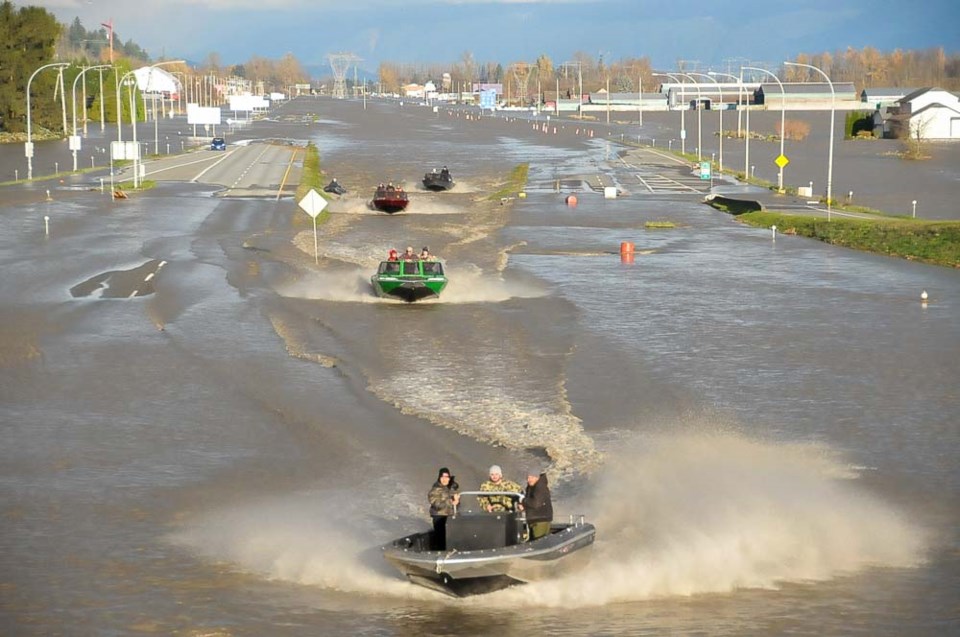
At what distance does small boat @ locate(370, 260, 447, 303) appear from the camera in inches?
1981

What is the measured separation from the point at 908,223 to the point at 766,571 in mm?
60264

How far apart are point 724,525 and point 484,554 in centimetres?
674

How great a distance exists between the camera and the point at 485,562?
2022 cm

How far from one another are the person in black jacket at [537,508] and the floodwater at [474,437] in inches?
36.7

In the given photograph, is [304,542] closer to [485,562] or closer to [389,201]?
[485,562]

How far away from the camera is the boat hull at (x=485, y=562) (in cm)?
2023

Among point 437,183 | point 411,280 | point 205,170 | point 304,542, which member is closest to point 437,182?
point 437,183

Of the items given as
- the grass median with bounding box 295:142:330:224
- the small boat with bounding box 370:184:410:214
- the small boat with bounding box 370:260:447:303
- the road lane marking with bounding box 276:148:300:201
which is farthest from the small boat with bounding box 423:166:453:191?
the small boat with bounding box 370:260:447:303

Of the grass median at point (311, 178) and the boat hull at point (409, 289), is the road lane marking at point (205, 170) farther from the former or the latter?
the boat hull at point (409, 289)

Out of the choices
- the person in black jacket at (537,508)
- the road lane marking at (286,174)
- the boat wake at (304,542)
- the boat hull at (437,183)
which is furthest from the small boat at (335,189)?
the person in black jacket at (537,508)

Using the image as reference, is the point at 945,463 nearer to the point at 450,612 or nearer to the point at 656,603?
the point at 656,603

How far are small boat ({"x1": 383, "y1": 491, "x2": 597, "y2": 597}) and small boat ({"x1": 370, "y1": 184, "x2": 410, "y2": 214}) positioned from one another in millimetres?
69348

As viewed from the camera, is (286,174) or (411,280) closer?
(411,280)

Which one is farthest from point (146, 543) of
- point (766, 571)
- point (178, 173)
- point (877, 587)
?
point (178, 173)
